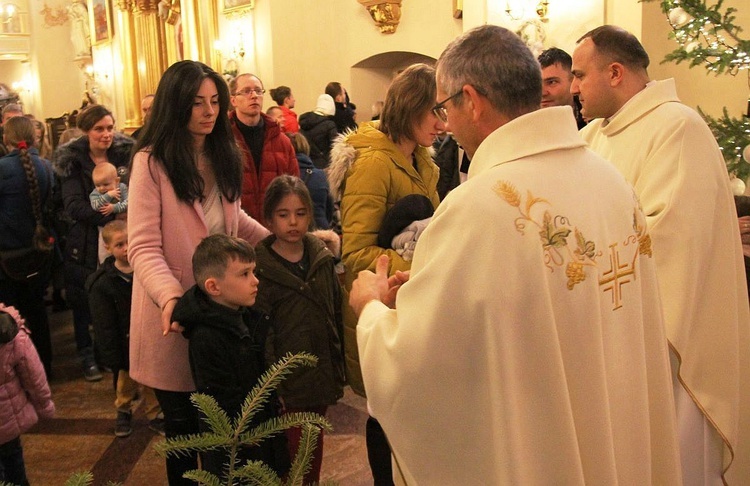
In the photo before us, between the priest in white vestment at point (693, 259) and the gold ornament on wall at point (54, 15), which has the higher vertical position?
the gold ornament on wall at point (54, 15)

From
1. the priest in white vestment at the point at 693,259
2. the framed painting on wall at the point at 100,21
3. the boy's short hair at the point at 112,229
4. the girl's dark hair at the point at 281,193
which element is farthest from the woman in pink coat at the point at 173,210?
the framed painting on wall at the point at 100,21

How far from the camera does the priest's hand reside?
1.86m

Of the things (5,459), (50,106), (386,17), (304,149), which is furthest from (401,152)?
(50,106)

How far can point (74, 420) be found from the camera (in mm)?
4367

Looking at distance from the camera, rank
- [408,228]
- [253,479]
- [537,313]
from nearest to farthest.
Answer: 1. [253,479]
2. [537,313]
3. [408,228]

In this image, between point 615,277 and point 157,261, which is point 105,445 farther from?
point 615,277

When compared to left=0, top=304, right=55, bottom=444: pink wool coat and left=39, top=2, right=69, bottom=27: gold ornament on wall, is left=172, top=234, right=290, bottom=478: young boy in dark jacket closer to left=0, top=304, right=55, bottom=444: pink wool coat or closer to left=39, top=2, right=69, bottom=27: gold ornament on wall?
left=0, top=304, right=55, bottom=444: pink wool coat

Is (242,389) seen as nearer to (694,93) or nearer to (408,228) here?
(408,228)

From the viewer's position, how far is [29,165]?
480cm

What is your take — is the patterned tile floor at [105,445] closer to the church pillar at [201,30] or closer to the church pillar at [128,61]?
the church pillar at [201,30]

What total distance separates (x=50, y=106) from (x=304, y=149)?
16506 millimetres

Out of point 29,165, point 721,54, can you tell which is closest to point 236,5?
point 29,165

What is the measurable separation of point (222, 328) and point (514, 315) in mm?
1329

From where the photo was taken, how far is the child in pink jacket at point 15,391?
117 inches
